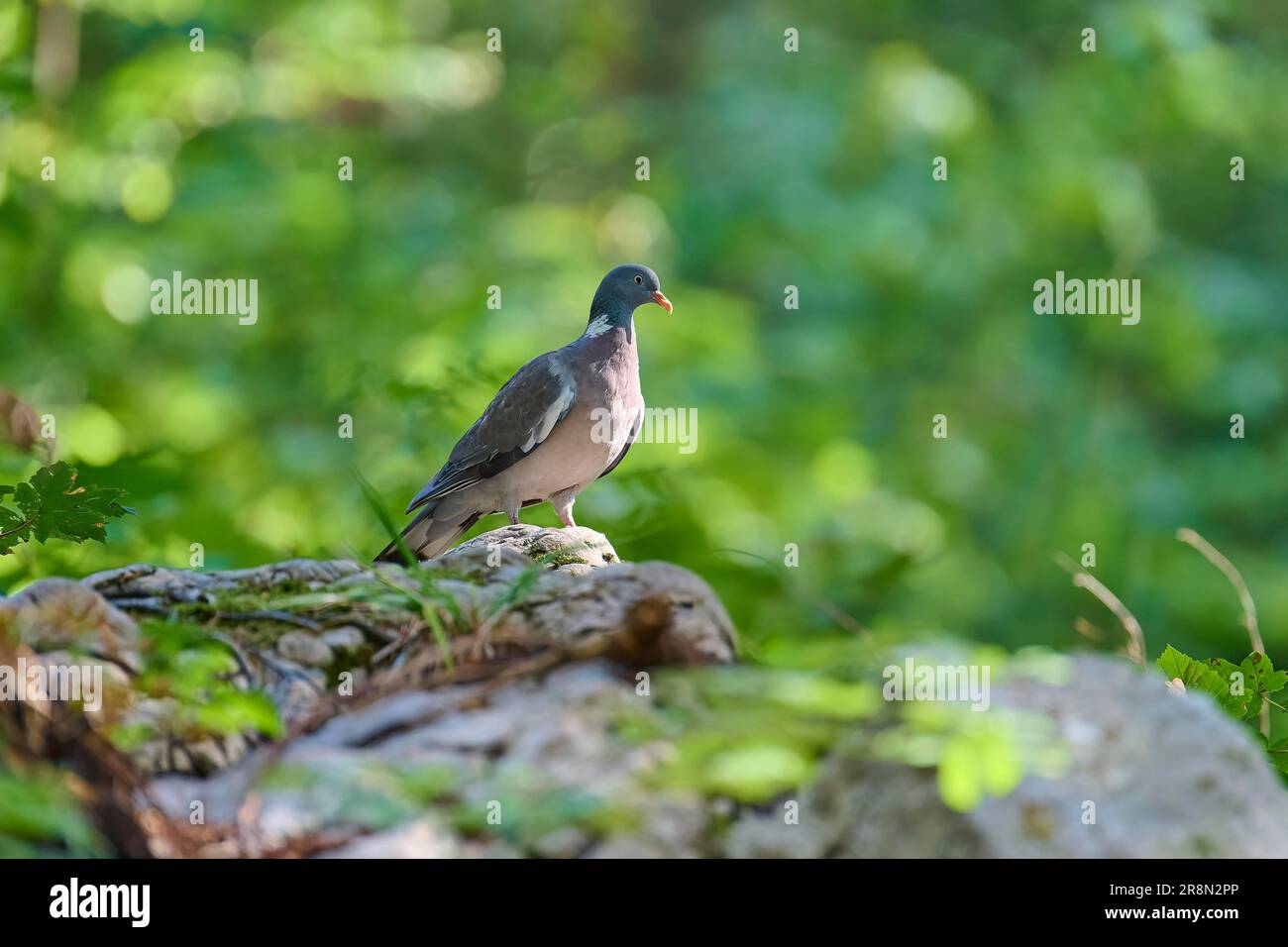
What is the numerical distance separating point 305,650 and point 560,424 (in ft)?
3.81

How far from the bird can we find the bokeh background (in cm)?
182

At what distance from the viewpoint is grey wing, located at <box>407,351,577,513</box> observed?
3.64m

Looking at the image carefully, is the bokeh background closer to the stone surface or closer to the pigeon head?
the pigeon head

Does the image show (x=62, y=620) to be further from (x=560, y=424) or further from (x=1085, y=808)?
(x=1085, y=808)

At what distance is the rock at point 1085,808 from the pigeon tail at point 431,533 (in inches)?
71.7

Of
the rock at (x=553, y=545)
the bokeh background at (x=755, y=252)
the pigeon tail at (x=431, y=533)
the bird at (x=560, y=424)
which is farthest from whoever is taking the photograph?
the bokeh background at (x=755, y=252)

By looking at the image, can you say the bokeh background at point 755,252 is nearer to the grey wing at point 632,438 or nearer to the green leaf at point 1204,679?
the grey wing at point 632,438

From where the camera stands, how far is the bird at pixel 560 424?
11.9 feet

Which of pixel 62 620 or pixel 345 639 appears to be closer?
pixel 62 620

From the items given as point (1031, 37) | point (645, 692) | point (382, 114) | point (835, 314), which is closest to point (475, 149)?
point (382, 114)

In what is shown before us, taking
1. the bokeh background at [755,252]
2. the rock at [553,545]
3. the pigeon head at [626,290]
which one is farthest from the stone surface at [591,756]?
the bokeh background at [755,252]

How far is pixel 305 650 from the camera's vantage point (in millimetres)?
2689

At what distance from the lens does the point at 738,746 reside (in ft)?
7.42

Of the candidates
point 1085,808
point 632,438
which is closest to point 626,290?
point 632,438
